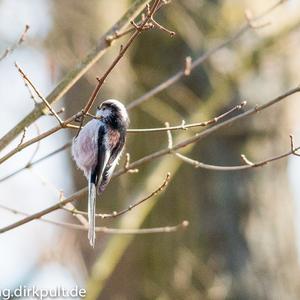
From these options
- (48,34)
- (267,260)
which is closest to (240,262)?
(267,260)

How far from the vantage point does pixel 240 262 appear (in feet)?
15.1

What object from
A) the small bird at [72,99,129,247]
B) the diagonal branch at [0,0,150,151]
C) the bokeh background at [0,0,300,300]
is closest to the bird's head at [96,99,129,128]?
the small bird at [72,99,129,247]

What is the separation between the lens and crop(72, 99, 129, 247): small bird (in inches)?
109

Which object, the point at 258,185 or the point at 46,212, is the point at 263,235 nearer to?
the point at 258,185

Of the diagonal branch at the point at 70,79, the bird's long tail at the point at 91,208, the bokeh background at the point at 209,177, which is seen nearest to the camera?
the bird's long tail at the point at 91,208

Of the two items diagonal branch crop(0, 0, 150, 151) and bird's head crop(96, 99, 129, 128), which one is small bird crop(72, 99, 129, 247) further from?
diagonal branch crop(0, 0, 150, 151)

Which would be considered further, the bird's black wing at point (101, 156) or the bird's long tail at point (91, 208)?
the bird's black wing at point (101, 156)

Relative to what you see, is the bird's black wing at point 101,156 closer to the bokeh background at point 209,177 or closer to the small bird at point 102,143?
the small bird at point 102,143

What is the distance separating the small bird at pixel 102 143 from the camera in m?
2.78

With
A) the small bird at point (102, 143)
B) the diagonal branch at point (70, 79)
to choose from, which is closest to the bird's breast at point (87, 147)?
the small bird at point (102, 143)

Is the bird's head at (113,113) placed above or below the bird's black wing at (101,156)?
above

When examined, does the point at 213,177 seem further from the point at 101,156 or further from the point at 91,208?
the point at 91,208

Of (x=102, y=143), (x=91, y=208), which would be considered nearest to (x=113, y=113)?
(x=102, y=143)

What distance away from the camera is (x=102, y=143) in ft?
9.13
